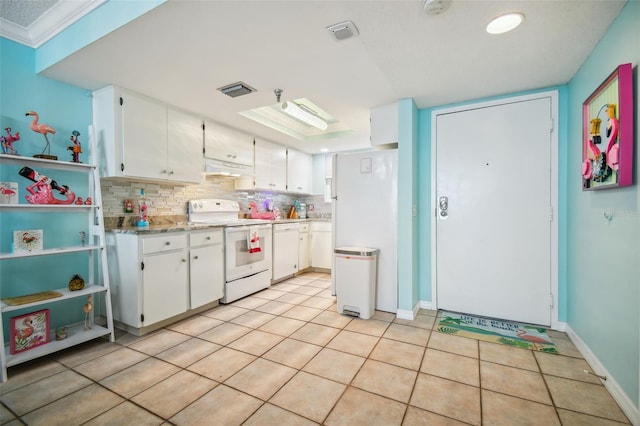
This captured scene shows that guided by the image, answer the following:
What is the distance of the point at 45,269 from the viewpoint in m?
2.35

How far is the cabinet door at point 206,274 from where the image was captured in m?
2.81

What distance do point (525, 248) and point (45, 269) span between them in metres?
4.14

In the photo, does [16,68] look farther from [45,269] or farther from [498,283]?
[498,283]

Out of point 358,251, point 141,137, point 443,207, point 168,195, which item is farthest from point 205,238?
point 443,207

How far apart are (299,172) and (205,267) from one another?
105 inches

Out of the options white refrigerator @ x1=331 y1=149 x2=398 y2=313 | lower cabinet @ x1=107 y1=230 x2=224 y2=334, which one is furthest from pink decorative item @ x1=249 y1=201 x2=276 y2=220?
white refrigerator @ x1=331 y1=149 x2=398 y2=313

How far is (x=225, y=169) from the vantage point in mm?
3654

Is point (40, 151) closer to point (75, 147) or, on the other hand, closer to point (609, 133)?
point (75, 147)

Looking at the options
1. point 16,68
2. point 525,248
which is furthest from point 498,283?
point 16,68

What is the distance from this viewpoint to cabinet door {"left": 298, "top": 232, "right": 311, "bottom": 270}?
15.0 feet

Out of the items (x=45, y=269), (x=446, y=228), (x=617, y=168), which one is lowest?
(x=45, y=269)

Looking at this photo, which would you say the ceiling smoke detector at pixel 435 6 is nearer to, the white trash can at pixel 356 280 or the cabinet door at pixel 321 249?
the white trash can at pixel 356 280

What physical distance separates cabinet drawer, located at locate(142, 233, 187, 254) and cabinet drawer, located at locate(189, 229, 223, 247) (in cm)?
8

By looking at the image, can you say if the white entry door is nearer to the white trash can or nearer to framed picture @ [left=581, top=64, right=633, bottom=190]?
framed picture @ [left=581, top=64, right=633, bottom=190]
